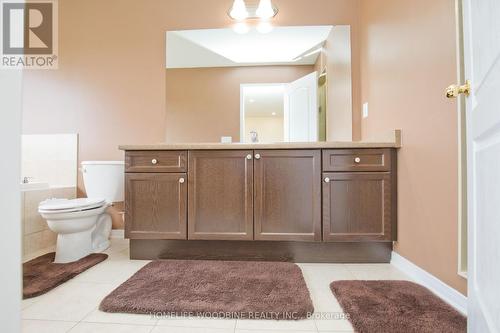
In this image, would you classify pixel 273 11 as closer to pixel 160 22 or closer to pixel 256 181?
pixel 160 22

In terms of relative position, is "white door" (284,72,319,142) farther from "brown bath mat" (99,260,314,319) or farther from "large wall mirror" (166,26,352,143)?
"brown bath mat" (99,260,314,319)

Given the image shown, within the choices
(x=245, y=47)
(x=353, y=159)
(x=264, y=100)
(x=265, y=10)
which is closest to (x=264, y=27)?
(x=265, y=10)

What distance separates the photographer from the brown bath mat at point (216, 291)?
1.19m

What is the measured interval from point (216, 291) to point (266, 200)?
2.18ft

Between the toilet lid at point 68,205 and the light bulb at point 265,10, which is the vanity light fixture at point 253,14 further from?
the toilet lid at point 68,205

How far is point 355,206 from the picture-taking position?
174 centimetres

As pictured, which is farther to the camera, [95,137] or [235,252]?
[95,137]

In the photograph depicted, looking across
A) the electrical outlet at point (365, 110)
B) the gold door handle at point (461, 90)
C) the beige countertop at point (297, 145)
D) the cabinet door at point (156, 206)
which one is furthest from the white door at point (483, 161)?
the cabinet door at point (156, 206)

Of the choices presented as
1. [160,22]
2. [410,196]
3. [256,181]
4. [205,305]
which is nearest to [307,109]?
[256,181]

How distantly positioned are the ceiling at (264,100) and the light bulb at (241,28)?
484mm

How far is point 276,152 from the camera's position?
1.79m

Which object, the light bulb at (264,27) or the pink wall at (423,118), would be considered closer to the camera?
the pink wall at (423,118)

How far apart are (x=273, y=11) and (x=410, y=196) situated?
1.91 metres

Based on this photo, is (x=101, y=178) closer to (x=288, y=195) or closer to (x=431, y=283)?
(x=288, y=195)
